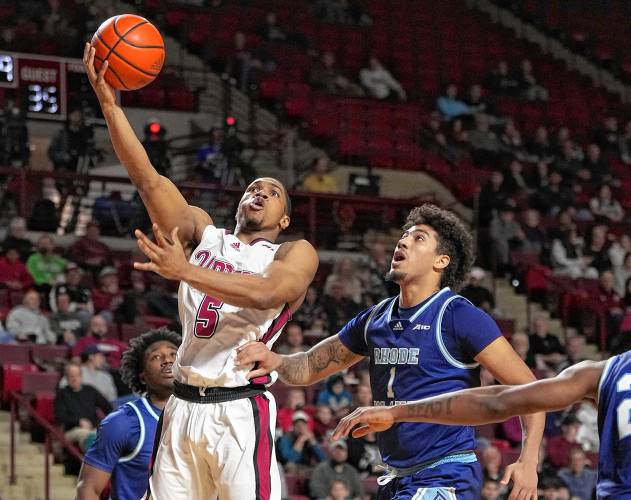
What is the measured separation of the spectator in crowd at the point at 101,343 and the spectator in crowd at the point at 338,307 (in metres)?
2.87

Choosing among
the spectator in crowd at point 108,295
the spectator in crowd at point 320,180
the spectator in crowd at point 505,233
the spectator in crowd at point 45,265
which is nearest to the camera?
the spectator in crowd at point 108,295

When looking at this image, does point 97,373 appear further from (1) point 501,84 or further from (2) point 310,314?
(1) point 501,84

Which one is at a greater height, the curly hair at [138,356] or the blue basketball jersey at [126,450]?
the curly hair at [138,356]

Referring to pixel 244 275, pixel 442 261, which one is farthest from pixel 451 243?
pixel 244 275

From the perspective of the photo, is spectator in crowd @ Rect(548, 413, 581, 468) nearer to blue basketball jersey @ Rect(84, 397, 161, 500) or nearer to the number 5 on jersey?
blue basketball jersey @ Rect(84, 397, 161, 500)

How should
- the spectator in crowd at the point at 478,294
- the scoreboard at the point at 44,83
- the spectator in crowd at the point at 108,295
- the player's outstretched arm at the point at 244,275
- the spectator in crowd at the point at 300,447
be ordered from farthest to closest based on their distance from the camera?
1. the scoreboard at the point at 44,83
2. the spectator in crowd at the point at 478,294
3. the spectator in crowd at the point at 108,295
4. the spectator in crowd at the point at 300,447
5. the player's outstretched arm at the point at 244,275

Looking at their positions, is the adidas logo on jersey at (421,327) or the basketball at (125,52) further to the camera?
A: the basketball at (125,52)

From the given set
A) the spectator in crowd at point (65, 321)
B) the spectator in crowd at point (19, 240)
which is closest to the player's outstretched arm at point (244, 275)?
the spectator in crowd at point (65, 321)

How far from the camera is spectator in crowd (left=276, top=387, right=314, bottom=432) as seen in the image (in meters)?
12.1

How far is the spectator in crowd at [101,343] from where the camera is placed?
39.6 ft

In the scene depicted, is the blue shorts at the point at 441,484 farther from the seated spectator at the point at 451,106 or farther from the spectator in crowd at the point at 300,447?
the seated spectator at the point at 451,106

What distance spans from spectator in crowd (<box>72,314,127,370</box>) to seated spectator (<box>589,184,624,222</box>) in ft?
31.4

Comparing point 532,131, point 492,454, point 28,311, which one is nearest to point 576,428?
point 492,454

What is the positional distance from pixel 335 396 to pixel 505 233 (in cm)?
605
